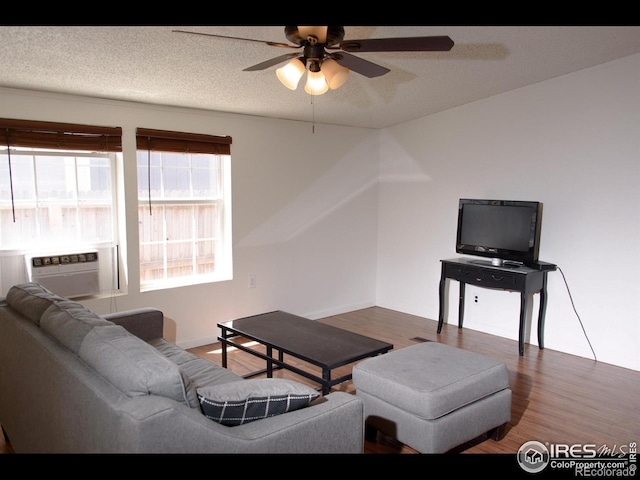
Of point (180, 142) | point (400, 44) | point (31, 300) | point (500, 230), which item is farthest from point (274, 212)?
point (400, 44)

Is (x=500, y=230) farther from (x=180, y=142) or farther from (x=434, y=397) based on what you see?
(x=180, y=142)

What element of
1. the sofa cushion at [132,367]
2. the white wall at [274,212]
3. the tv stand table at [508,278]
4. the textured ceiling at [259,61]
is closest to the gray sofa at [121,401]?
the sofa cushion at [132,367]

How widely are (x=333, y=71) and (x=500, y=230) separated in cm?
275

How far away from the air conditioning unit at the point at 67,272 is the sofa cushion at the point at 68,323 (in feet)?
4.82

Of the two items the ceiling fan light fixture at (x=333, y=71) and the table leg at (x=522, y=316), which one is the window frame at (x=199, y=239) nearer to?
the ceiling fan light fixture at (x=333, y=71)

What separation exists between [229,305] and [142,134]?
5.73ft

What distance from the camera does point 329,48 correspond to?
2.42 m

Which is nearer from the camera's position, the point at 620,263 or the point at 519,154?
the point at 620,263

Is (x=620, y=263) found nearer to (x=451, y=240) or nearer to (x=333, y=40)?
(x=451, y=240)

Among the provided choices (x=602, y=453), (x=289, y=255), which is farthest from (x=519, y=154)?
(x=602, y=453)

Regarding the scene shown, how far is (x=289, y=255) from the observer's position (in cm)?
517

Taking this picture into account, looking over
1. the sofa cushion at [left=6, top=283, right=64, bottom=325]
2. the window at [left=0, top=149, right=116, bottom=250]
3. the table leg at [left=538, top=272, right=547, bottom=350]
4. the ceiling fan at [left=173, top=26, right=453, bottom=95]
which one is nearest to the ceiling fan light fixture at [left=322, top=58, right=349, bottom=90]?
the ceiling fan at [left=173, top=26, right=453, bottom=95]

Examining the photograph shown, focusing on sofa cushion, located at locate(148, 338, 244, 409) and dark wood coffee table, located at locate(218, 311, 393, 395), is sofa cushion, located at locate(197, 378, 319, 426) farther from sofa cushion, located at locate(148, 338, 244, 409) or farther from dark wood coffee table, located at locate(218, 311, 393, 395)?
dark wood coffee table, located at locate(218, 311, 393, 395)

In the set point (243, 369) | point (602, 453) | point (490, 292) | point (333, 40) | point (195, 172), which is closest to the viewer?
point (333, 40)
